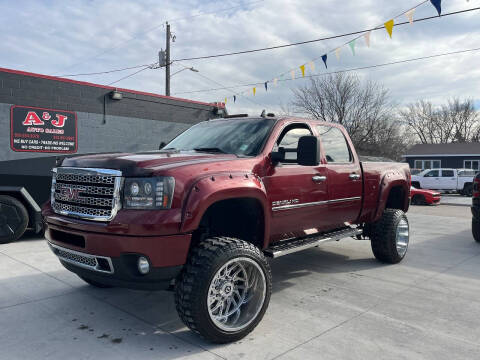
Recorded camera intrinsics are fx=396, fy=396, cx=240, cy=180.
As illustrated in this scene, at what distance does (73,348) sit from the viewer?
10.2ft

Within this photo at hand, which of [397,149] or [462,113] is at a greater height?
[462,113]

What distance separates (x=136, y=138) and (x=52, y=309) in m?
6.77

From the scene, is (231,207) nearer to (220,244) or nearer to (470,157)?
(220,244)

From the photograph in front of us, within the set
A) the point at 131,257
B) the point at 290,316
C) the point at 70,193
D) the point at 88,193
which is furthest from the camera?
A: the point at 290,316

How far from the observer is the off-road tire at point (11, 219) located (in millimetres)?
6887

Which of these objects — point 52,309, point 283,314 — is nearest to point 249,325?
point 283,314

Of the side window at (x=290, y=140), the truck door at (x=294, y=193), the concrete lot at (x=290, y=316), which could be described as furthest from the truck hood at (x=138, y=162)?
the concrete lot at (x=290, y=316)

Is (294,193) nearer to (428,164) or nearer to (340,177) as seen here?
(340,177)

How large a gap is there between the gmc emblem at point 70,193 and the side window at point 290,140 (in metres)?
1.96

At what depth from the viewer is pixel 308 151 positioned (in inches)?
150

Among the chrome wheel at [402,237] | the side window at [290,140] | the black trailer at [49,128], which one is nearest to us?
the side window at [290,140]

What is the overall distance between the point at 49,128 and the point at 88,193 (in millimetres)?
5847

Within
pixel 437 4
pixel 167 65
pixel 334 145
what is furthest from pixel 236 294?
pixel 167 65

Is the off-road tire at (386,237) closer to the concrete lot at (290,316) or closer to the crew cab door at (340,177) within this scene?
the concrete lot at (290,316)
